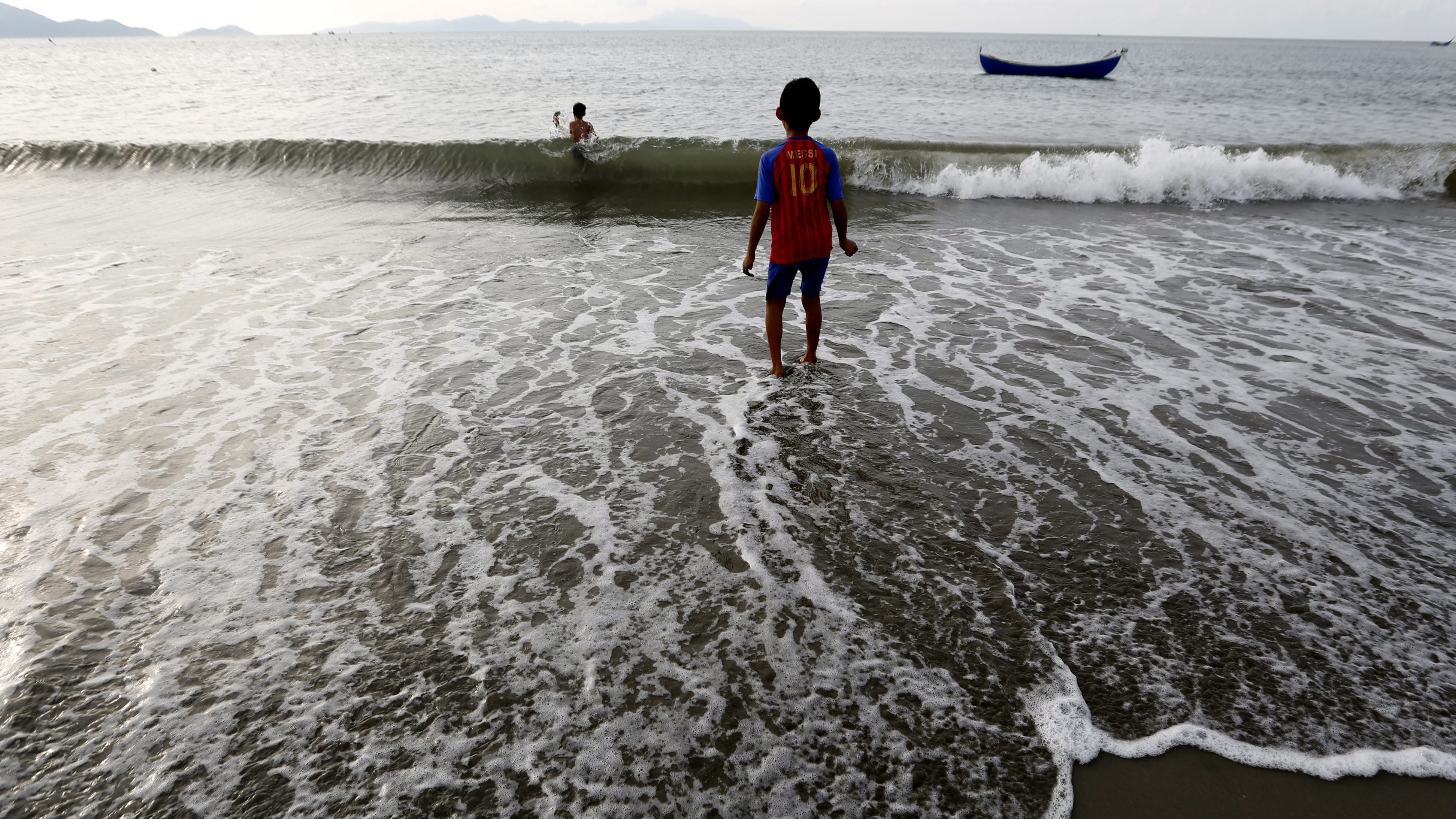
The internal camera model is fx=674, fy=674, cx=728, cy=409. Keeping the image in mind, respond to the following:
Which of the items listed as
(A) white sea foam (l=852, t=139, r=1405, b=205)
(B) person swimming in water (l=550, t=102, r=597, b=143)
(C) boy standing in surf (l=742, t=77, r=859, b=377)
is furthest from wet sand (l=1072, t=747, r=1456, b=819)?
(B) person swimming in water (l=550, t=102, r=597, b=143)

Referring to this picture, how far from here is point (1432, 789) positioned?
2100mm

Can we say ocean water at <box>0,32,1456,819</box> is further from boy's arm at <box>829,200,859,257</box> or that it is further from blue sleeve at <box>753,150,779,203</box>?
blue sleeve at <box>753,150,779,203</box>

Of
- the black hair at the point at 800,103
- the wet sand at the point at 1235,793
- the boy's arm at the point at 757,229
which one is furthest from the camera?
the boy's arm at the point at 757,229

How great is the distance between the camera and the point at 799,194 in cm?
447

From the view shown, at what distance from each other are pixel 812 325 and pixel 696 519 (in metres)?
2.17

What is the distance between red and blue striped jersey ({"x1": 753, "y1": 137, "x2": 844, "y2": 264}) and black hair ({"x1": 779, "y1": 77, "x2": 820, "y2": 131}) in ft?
0.40

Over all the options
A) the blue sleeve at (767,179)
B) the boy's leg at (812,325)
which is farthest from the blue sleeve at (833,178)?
the boy's leg at (812,325)

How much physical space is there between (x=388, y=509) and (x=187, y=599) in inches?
33.7

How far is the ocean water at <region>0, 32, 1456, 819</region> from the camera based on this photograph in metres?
2.22

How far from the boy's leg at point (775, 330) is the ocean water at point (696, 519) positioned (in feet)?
0.75

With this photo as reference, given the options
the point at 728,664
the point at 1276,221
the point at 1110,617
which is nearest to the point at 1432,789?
the point at 1110,617

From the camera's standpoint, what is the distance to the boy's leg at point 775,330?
4.82 metres

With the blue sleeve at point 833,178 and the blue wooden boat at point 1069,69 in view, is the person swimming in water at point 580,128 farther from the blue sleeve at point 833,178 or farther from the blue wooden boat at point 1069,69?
the blue wooden boat at point 1069,69

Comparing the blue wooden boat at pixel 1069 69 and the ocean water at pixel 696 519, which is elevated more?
the blue wooden boat at pixel 1069 69
